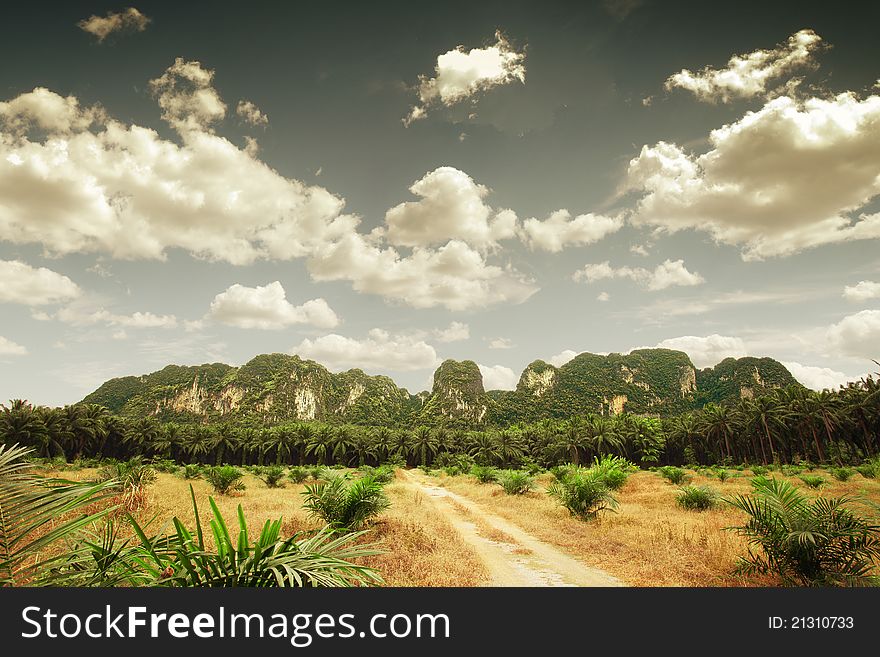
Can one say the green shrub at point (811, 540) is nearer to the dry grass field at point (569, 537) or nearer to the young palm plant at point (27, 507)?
the dry grass field at point (569, 537)

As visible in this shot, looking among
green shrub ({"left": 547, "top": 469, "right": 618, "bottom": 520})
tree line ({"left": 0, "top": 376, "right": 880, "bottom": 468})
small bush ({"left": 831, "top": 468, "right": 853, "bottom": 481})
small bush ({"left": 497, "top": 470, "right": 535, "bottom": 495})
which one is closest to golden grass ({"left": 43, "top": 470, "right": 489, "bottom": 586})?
green shrub ({"left": 547, "top": 469, "right": 618, "bottom": 520})

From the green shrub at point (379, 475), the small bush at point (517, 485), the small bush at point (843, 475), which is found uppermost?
the green shrub at point (379, 475)

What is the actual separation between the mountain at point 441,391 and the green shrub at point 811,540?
120 meters

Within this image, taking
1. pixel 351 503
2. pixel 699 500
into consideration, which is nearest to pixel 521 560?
pixel 351 503

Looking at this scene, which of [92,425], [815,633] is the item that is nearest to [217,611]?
[815,633]

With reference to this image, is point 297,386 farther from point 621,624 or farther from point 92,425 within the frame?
point 621,624

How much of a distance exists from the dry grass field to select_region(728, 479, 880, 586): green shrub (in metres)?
0.52

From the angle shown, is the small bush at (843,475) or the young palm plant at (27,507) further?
the small bush at (843,475)

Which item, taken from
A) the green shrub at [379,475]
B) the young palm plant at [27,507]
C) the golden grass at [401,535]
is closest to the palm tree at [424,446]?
the green shrub at [379,475]

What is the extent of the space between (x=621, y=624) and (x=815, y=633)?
5.40ft

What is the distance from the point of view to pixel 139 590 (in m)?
2.29

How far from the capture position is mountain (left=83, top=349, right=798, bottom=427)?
132125 millimetres

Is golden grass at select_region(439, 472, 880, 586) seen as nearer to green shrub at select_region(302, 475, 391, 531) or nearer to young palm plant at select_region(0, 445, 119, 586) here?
green shrub at select_region(302, 475, 391, 531)

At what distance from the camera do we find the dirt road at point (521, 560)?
783 cm
